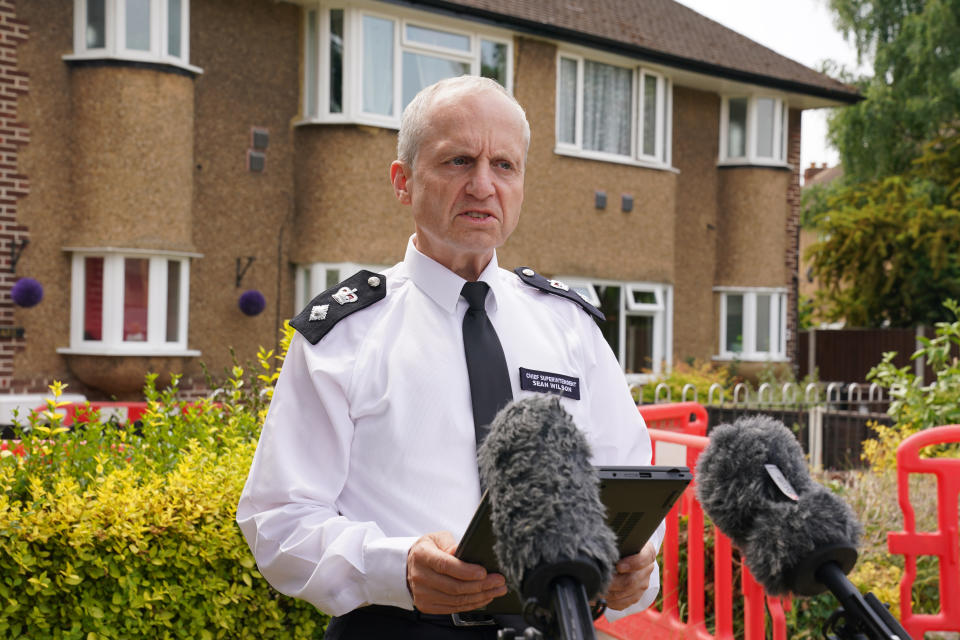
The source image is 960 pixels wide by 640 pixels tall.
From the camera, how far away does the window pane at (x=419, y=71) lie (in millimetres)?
14492

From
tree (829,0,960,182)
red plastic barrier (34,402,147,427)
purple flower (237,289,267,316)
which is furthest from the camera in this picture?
tree (829,0,960,182)

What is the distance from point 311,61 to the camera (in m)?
14.2

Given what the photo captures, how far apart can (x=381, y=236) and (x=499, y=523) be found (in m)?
12.9

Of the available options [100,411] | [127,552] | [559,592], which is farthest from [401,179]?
[100,411]

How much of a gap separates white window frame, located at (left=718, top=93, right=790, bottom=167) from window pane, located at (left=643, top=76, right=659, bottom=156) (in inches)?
81.1

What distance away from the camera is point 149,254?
41.0 feet

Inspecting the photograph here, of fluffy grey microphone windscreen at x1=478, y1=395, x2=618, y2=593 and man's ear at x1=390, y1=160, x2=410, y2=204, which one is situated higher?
man's ear at x1=390, y1=160, x2=410, y2=204

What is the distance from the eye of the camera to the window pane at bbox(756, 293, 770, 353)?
1928 centimetres

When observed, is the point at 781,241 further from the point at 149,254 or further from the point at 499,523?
the point at 499,523

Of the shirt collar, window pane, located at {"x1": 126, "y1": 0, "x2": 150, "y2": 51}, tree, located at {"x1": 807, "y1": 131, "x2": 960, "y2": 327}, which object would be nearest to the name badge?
the shirt collar

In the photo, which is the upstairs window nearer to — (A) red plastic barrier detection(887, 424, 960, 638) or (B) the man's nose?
(A) red plastic barrier detection(887, 424, 960, 638)

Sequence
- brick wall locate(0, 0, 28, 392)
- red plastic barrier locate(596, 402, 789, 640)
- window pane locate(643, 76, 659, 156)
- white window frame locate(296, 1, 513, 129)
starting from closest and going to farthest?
red plastic barrier locate(596, 402, 789, 640) < brick wall locate(0, 0, 28, 392) < white window frame locate(296, 1, 513, 129) < window pane locate(643, 76, 659, 156)

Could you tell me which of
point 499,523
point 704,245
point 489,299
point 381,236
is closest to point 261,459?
point 489,299

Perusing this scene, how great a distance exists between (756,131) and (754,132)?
0.07 m
